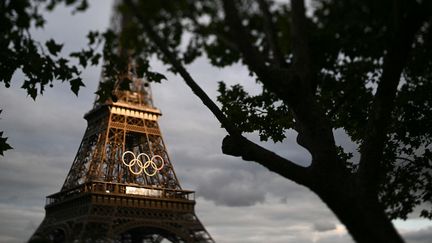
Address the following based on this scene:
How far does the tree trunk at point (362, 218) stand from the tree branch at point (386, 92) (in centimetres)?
68

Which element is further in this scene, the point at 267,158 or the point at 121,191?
the point at 121,191

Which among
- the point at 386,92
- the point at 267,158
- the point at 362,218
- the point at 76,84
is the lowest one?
the point at 362,218

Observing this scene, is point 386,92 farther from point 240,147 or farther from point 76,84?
point 76,84

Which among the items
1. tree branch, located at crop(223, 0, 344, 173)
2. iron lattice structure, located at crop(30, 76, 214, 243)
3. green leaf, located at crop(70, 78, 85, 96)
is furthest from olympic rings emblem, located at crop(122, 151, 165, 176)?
tree branch, located at crop(223, 0, 344, 173)

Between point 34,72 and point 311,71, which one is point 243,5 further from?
point 34,72

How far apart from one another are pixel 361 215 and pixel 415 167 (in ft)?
27.6

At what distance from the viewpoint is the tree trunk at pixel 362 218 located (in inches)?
281

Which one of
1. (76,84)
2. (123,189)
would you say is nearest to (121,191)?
(123,189)

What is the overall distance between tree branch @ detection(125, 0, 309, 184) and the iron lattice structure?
35.4m

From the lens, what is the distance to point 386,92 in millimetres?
8023

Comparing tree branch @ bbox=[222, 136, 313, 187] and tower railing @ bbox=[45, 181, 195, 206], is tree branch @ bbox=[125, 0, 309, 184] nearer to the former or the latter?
tree branch @ bbox=[222, 136, 313, 187]

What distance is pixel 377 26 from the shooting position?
7.90m

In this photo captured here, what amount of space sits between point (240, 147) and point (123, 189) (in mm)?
42135

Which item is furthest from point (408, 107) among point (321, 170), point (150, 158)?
point (150, 158)
